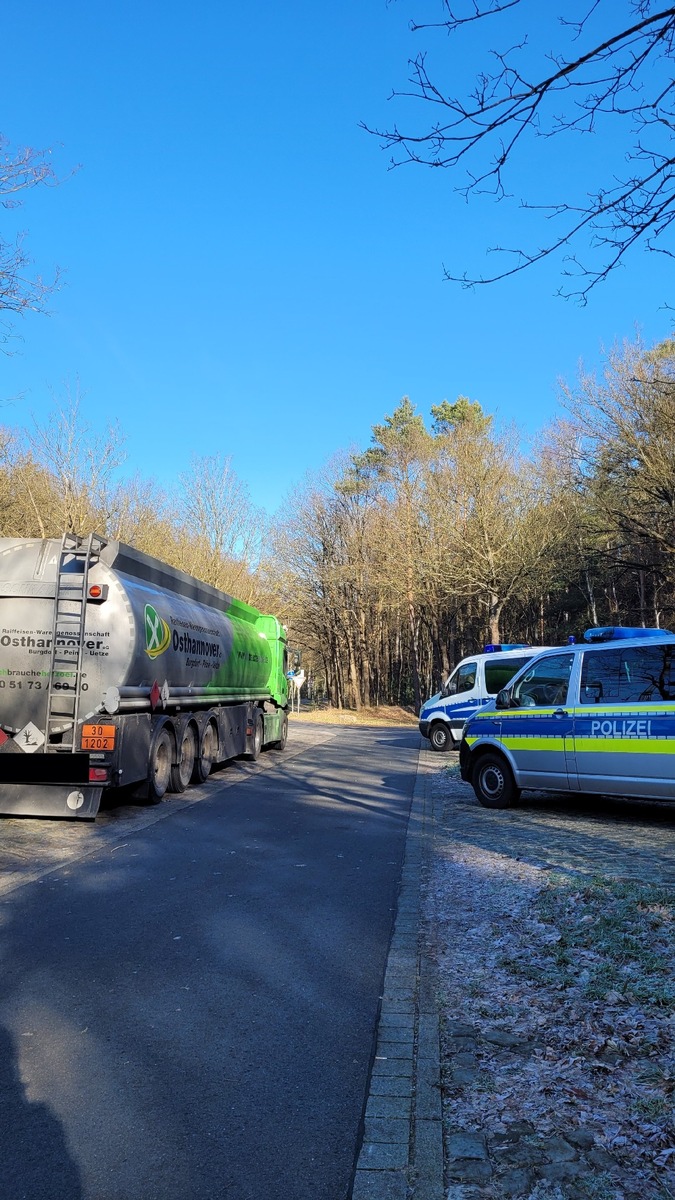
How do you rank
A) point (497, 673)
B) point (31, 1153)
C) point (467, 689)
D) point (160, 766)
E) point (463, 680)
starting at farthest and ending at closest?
1. point (463, 680)
2. point (467, 689)
3. point (497, 673)
4. point (160, 766)
5. point (31, 1153)

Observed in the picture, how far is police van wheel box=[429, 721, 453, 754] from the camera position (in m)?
22.0

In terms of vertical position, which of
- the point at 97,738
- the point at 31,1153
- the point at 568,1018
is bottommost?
the point at 31,1153

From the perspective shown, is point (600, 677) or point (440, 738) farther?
point (440, 738)

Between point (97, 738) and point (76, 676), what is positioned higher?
point (76, 676)

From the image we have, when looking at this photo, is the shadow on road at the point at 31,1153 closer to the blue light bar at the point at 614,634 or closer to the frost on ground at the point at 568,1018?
the frost on ground at the point at 568,1018

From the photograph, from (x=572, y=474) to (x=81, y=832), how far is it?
815 inches

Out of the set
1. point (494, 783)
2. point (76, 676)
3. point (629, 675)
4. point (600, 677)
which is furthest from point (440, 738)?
point (76, 676)

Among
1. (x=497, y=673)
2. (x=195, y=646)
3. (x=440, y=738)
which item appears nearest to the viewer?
(x=195, y=646)

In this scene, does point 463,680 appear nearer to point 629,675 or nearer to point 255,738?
point 255,738

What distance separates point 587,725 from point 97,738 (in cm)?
591

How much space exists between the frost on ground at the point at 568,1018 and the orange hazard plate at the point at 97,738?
15.8 ft

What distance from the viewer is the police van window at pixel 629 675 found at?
9328 mm

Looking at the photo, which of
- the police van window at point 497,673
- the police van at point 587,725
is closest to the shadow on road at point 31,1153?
the police van at point 587,725

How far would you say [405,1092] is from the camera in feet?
11.6
